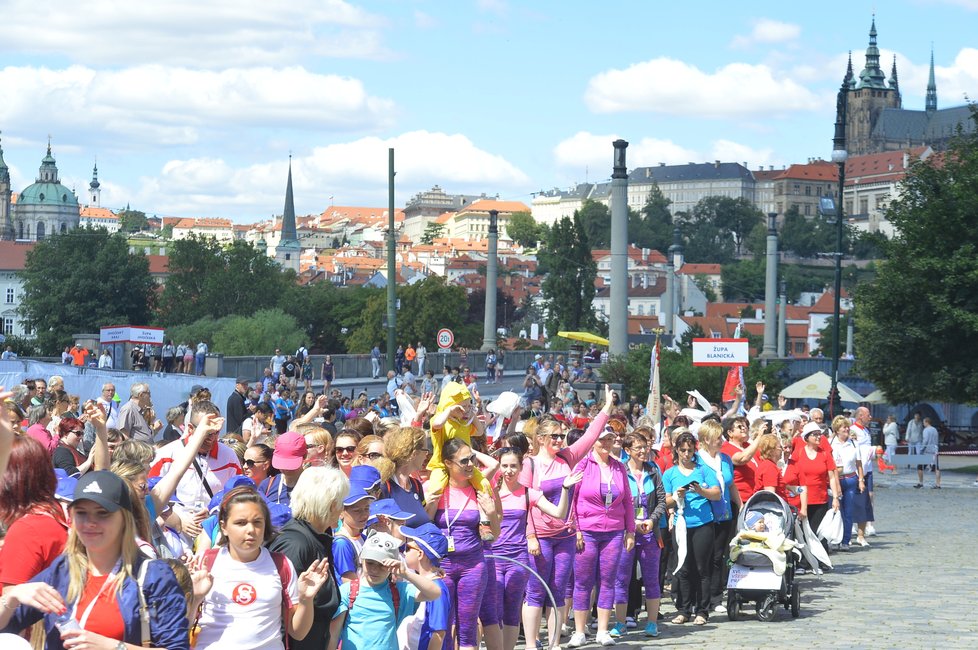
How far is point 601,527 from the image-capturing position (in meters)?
11.1

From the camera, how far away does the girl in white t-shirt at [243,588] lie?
5.71m

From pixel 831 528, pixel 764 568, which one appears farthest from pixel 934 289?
pixel 764 568

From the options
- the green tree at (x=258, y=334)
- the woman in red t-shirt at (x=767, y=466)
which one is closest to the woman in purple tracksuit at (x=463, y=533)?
the woman in red t-shirt at (x=767, y=466)

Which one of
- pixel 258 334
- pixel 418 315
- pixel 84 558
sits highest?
pixel 84 558

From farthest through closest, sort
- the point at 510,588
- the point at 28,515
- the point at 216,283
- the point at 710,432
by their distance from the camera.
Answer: the point at 216,283 < the point at 710,432 < the point at 510,588 < the point at 28,515

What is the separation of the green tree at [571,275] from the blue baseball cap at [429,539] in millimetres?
97856

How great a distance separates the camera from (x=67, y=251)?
108 meters

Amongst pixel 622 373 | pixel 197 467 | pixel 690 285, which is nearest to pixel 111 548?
pixel 197 467

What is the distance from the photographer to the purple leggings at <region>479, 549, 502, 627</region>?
29.8 feet

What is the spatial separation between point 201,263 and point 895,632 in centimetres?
10922

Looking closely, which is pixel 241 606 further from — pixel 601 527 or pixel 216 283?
pixel 216 283

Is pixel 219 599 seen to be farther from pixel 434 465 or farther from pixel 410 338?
pixel 410 338

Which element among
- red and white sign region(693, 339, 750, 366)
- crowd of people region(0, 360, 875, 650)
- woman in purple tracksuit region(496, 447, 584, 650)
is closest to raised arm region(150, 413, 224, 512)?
crowd of people region(0, 360, 875, 650)

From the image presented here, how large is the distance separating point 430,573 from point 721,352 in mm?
21943
